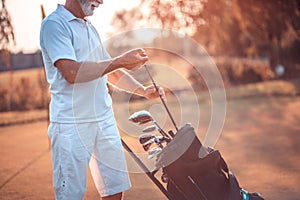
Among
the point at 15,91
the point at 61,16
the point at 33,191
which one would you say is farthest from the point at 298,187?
the point at 15,91

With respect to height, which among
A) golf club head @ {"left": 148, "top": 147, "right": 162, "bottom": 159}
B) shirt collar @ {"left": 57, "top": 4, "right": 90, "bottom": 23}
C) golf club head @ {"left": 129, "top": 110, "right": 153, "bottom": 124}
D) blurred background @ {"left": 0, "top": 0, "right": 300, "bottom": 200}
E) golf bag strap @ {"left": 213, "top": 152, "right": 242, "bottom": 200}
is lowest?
blurred background @ {"left": 0, "top": 0, "right": 300, "bottom": 200}

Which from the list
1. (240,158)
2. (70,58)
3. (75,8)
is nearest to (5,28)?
(240,158)

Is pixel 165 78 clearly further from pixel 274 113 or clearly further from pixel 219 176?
pixel 219 176

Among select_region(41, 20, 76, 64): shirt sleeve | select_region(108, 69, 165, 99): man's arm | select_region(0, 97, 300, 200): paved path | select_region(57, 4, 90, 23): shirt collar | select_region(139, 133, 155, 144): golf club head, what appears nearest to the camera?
select_region(41, 20, 76, 64): shirt sleeve

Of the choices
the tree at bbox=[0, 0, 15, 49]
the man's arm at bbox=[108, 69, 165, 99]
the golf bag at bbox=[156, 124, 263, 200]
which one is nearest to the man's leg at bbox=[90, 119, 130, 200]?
the golf bag at bbox=[156, 124, 263, 200]

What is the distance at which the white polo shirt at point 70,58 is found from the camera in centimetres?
288

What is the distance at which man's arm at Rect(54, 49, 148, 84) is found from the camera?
2.87m

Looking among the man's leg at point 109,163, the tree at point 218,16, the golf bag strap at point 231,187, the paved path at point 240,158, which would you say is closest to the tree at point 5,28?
the paved path at point 240,158

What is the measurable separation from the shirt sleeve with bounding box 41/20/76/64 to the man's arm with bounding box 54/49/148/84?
0.03 m

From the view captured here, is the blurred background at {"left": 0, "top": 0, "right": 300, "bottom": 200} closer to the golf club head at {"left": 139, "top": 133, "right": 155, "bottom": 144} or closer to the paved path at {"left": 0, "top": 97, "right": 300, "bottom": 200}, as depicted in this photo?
the paved path at {"left": 0, "top": 97, "right": 300, "bottom": 200}

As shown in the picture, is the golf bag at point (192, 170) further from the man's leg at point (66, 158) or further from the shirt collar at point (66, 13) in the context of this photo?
the shirt collar at point (66, 13)

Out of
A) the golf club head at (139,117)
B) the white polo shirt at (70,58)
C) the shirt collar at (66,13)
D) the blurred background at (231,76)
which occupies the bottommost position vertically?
the blurred background at (231,76)

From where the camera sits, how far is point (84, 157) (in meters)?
3.08

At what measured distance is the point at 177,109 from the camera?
13.2m
